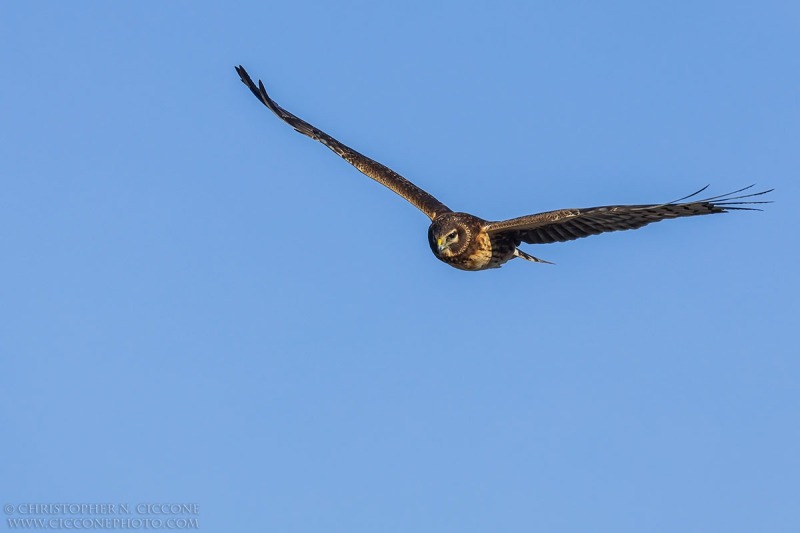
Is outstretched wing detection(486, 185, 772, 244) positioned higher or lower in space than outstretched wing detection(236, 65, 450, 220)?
lower

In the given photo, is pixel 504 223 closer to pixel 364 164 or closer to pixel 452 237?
pixel 452 237

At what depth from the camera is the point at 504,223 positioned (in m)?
18.0

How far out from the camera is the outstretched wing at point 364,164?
19.8 m

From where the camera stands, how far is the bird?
1675 centimetres

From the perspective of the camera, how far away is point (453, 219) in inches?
727

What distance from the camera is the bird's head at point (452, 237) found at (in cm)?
1828

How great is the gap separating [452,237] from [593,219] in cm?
208

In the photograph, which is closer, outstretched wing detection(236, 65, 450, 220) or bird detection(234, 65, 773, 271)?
bird detection(234, 65, 773, 271)

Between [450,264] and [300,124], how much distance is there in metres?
4.87

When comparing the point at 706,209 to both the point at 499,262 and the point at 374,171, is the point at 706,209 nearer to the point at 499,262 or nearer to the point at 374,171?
the point at 499,262

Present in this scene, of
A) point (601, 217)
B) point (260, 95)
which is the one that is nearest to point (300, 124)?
point (260, 95)

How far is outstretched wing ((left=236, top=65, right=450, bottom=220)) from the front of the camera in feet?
65.0

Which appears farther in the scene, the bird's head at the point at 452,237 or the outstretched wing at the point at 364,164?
the outstretched wing at the point at 364,164

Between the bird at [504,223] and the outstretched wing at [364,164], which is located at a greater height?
the outstretched wing at [364,164]
